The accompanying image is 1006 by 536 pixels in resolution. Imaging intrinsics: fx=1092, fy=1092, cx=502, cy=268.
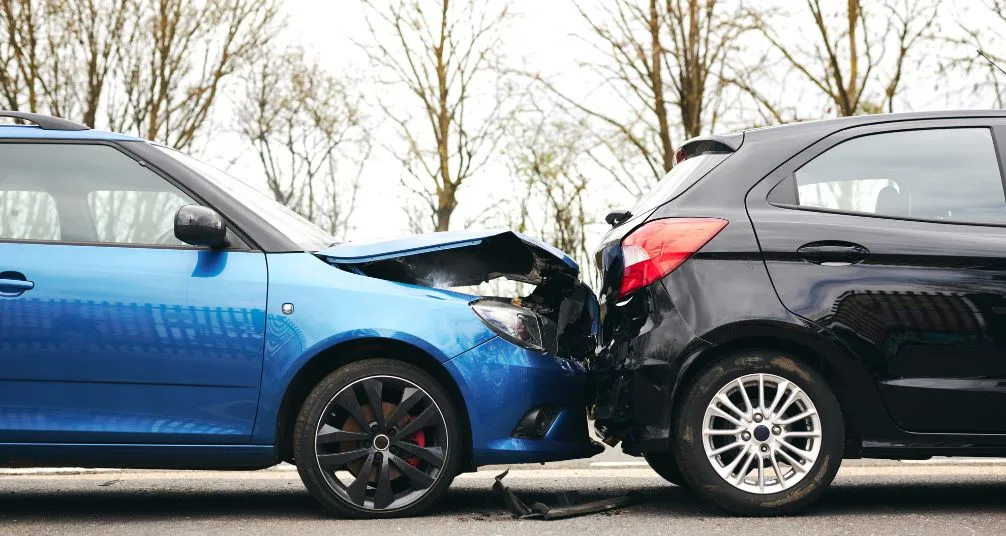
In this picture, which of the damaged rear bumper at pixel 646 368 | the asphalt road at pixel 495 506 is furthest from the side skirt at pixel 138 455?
the damaged rear bumper at pixel 646 368

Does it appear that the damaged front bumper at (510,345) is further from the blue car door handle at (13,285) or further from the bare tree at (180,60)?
the bare tree at (180,60)

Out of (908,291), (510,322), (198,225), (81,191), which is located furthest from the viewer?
(81,191)

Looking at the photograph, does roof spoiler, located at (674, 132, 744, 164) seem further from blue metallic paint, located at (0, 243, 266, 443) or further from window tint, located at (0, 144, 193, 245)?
window tint, located at (0, 144, 193, 245)

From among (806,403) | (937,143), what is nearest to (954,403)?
(806,403)

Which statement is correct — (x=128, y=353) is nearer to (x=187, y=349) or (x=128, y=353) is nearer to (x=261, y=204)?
(x=187, y=349)

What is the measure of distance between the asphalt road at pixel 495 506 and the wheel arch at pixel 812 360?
443 mm

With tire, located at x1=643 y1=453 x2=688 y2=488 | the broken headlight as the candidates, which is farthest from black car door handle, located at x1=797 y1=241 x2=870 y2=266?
tire, located at x1=643 y1=453 x2=688 y2=488

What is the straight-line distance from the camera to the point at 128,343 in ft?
14.6

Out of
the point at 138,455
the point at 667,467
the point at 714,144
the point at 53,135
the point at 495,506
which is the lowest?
the point at 495,506

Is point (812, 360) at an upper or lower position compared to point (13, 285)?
lower

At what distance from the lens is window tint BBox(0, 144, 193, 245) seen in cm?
472

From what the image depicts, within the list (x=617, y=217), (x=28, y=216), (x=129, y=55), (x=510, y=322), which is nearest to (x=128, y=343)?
(x=28, y=216)

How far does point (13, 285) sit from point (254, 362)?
104 cm

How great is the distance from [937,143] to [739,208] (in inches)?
37.8
